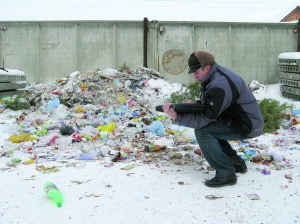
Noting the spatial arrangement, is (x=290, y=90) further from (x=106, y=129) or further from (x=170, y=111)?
(x=170, y=111)

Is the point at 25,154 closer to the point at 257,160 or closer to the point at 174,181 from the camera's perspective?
the point at 174,181

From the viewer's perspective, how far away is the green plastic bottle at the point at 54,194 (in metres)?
2.75

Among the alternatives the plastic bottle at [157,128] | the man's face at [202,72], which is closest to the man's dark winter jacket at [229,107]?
the man's face at [202,72]

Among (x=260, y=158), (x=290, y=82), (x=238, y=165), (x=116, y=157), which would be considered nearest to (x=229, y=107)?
(x=238, y=165)

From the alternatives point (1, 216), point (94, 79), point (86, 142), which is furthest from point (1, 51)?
point (1, 216)

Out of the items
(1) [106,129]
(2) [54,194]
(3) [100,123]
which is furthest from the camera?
(3) [100,123]

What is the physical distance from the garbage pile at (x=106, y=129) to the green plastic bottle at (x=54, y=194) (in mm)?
695

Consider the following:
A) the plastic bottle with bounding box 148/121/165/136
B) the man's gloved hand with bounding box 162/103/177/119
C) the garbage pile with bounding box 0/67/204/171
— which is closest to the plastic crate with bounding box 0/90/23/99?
the garbage pile with bounding box 0/67/204/171

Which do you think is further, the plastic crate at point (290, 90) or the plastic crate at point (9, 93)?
the plastic crate at point (290, 90)

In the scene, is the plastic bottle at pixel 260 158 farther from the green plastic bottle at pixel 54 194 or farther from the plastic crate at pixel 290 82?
the plastic crate at pixel 290 82

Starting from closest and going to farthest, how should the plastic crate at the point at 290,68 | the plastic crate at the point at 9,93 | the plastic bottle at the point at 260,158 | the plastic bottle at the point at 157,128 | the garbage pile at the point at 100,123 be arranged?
the plastic bottle at the point at 260,158
the garbage pile at the point at 100,123
the plastic bottle at the point at 157,128
the plastic crate at the point at 9,93
the plastic crate at the point at 290,68

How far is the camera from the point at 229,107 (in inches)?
120

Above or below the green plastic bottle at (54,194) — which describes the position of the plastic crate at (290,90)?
above

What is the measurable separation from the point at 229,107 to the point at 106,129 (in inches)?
109
